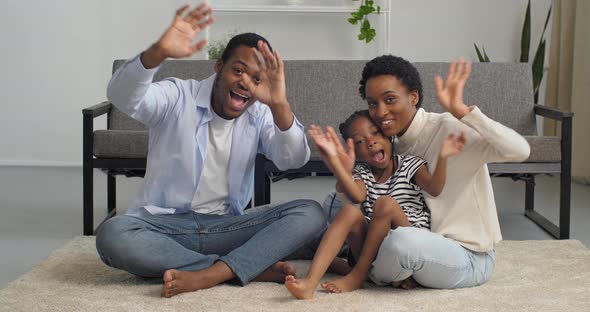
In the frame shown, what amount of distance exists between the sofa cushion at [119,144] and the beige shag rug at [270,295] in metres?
0.63

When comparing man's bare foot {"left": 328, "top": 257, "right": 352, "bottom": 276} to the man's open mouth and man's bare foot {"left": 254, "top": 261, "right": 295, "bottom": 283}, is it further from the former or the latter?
the man's open mouth

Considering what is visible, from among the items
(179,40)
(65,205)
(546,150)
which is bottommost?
(65,205)

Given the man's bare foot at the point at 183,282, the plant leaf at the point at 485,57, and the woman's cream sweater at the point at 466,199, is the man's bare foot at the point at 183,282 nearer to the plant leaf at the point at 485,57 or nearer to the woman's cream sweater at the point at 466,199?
the woman's cream sweater at the point at 466,199

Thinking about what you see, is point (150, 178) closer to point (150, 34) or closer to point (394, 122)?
point (394, 122)

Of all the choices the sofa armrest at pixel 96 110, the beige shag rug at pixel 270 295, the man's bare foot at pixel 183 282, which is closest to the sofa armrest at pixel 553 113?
the beige shag rug at pixel 270 295

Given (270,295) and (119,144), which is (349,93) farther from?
(270,295)

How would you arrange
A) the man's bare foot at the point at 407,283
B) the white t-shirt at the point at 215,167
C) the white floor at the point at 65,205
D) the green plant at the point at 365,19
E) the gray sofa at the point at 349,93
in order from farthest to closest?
the green plant at the point at 365,19, the gray sofa at the point at 349,93, the white floor at the point at 65,205, the white t-shirt at the point at 215,167, the man's bare foot at the point at 407,283

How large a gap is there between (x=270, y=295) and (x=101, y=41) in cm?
371

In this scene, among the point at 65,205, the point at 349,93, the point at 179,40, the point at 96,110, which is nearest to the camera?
the point at 179,40

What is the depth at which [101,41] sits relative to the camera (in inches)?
223

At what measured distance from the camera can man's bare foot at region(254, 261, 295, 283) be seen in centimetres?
245

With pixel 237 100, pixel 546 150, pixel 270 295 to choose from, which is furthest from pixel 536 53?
pixel 270 295

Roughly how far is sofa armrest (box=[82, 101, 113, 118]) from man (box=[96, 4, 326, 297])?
0.85 meters

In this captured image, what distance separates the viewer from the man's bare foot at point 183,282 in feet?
7.50
